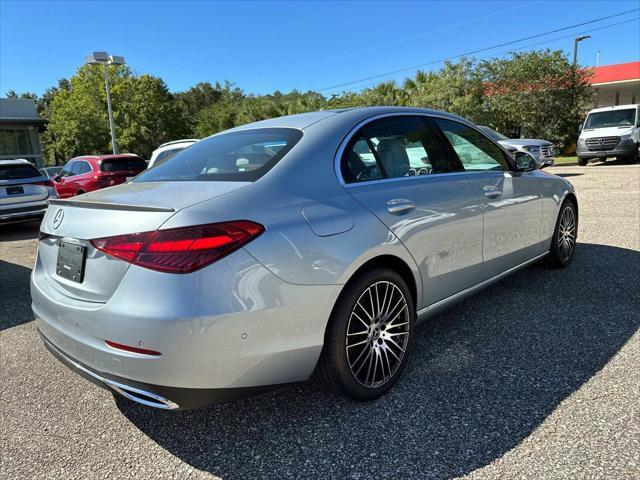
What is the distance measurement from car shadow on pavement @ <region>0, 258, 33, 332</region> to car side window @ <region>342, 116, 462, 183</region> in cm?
345

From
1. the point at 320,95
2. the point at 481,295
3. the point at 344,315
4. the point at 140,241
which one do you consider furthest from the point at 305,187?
the point at 320,95

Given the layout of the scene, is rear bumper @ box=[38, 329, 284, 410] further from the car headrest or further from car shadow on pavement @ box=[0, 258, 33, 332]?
car shadow on pavement @ box=[0, 258, 33, 332]

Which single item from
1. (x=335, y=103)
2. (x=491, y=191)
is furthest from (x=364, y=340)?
(x=335, y=103)

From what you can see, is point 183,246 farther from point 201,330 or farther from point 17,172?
point 17,172

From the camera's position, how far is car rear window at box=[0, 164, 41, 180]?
941 cm

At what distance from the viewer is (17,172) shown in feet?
31.5

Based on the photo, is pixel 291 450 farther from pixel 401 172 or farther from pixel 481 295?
pixel 481 295

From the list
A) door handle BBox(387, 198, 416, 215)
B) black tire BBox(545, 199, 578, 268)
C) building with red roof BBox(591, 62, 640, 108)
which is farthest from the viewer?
building with red roof BBox(591, 62, 640, 108)

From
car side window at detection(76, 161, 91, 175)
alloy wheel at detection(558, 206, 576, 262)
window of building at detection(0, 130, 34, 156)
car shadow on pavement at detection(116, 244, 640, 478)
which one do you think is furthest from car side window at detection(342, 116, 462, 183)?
window of building at detection(0, 130, 34, 156)

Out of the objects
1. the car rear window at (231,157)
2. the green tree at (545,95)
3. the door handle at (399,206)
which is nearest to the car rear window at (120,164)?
the car rear window at (231,157)

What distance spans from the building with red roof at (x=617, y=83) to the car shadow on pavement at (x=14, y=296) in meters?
28.6

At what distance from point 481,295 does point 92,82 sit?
155 feet

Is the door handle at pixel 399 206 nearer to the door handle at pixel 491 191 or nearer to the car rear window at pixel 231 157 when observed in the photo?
the car rear window at pixel 231 157

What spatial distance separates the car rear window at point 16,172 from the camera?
9.41m
